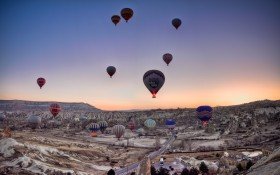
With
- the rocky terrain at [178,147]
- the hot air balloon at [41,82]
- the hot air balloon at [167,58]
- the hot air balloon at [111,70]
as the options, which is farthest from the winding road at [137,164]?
the hot air balloon at [41,82]

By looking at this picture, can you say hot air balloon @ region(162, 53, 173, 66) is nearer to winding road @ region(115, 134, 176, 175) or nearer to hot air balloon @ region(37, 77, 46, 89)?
winding road @ region(115, 134, 176, 175)

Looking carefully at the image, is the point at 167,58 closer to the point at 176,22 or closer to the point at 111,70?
the point at 176,22

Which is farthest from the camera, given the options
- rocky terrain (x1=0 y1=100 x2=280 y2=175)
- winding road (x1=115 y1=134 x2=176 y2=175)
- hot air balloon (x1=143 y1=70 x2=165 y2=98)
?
winding road (x1=115 y1=134 x2=176 y2=175)

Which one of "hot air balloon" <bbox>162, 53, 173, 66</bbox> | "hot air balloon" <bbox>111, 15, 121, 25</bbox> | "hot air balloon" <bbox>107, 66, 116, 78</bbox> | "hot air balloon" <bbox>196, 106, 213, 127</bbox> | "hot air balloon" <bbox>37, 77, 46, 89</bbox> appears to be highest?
"hot air balloon" <bbox>111, 15, 121, 25</bbox>

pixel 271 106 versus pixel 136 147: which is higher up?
pixel 271 106

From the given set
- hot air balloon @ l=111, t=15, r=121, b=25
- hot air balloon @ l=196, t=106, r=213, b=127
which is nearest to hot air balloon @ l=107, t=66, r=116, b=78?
hot air balloon @ l=111, t=15, r=121, b=25

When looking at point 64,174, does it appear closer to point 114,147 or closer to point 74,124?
point 114,147

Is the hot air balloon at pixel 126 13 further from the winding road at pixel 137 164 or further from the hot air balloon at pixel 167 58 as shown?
the winding road at pixel 137 164

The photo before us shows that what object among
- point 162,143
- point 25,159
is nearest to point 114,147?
point 162,143
